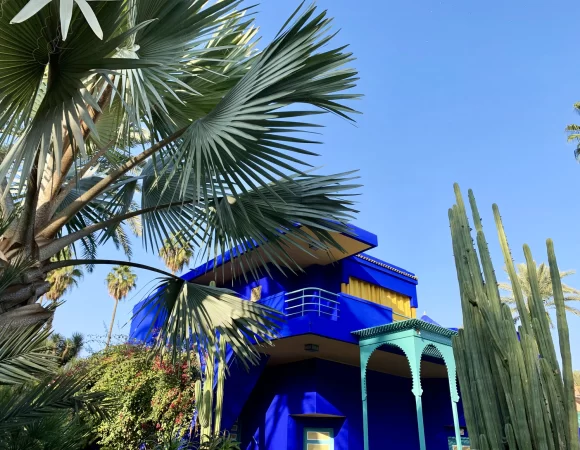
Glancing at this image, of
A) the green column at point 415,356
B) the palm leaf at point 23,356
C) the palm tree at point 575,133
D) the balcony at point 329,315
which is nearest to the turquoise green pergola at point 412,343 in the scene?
the green column at point 415,356

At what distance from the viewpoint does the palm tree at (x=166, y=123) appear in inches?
127

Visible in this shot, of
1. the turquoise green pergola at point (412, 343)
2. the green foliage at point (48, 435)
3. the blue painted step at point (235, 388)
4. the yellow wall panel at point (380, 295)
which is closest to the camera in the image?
the green foliage at point (48, 435)

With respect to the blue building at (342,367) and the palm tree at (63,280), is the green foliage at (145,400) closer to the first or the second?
the blue building at (342,367)

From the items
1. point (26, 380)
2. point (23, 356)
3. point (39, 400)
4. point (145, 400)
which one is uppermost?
point (145, 400)

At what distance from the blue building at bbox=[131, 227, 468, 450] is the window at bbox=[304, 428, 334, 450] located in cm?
2

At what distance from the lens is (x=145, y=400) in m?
11.4

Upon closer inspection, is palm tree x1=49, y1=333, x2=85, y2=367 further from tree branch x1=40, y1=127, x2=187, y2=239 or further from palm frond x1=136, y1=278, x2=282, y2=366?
tree branch x1=40, y1=127, x2=187, y2=239

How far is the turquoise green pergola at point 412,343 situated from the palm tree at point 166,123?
5035 mm

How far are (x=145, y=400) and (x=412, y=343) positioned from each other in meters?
6.59

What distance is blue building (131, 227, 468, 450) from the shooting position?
10664 millimetres

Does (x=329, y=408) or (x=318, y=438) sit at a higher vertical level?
(x=329, y=408)

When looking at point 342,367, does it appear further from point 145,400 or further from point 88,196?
point 88,196

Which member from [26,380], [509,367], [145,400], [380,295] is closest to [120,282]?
[145,400]

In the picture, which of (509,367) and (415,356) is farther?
(415,356)
